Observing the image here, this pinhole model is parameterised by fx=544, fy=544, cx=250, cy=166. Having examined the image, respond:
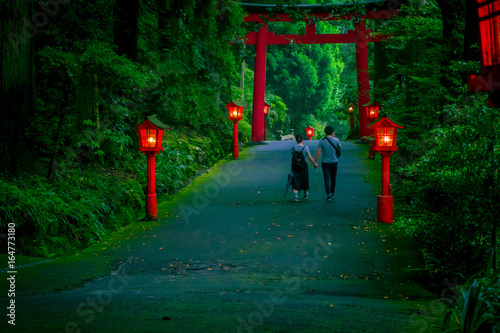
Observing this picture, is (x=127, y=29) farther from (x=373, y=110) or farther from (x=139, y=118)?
(x=373, y=110)

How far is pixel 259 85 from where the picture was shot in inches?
1143

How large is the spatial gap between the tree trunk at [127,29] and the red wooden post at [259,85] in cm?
1508

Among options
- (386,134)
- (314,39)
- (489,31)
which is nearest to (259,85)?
(314,39)

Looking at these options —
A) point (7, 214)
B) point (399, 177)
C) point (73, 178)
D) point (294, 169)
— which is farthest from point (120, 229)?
point (399, 177)

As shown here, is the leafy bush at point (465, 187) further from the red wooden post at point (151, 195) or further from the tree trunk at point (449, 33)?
the red wooden post at point (151, 195)

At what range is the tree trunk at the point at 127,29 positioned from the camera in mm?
13587

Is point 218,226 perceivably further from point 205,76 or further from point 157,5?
point 205,76

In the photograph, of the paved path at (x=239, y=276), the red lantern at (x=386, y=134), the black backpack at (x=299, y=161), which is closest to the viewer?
the paved path at (x=239, y=276)

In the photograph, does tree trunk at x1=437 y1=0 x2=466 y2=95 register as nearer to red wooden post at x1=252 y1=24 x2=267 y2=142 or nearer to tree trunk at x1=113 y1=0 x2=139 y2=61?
tree trunk at x1=113 y1=0 x2=139 y2=61

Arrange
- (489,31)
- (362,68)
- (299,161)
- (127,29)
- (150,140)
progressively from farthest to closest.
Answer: (362,68) → (127,29) → (299,161) → (150,140) → (489,31)

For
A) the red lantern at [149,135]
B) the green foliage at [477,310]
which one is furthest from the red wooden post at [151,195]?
the green foliage at [477,310]

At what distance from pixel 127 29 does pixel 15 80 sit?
4.92m

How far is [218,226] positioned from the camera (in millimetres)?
10531

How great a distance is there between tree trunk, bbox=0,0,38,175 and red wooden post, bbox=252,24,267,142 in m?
20.0
